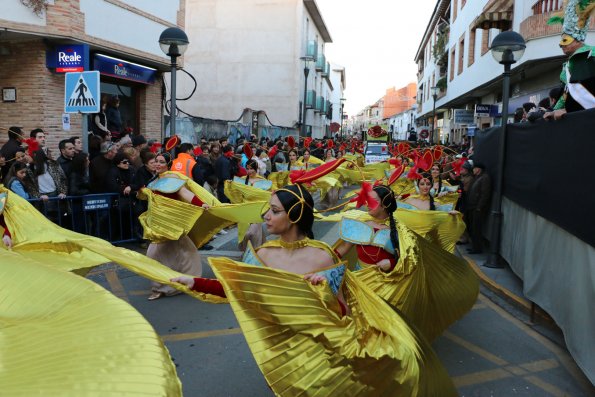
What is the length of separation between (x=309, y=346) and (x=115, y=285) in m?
4.81

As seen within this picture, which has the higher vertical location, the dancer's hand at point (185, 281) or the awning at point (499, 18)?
the awning at point (499, 18)

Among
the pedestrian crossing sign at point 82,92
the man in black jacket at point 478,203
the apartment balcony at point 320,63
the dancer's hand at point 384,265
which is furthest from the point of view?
the apartment balcony at point 320,63

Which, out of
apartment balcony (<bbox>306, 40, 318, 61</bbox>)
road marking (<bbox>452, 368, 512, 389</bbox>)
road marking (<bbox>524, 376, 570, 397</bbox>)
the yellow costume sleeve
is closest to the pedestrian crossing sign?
the yellow costume sleeve

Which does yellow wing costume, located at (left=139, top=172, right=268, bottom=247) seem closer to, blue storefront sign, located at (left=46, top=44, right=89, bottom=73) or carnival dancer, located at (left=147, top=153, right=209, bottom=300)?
carnival dancer, located at (left=147, top=153, right=209, bottom=300)

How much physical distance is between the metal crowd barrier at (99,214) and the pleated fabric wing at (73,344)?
18.7 ft

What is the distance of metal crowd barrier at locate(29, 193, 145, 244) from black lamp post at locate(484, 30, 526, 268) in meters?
5.73

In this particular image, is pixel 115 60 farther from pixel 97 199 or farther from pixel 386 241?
pixel 386 241

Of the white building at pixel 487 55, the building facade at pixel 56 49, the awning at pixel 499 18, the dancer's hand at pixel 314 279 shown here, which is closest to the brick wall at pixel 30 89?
the building facade at pixel 56 49

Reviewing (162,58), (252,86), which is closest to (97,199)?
(162,58)

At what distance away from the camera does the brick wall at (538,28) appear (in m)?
14.7

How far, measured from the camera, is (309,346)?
2.51 metres

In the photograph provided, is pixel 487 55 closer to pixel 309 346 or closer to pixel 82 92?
pixel 82 92

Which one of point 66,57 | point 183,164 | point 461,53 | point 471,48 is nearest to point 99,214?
point 183,164

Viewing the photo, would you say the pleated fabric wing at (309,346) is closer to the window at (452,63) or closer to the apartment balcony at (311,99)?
the window at (452,63)
